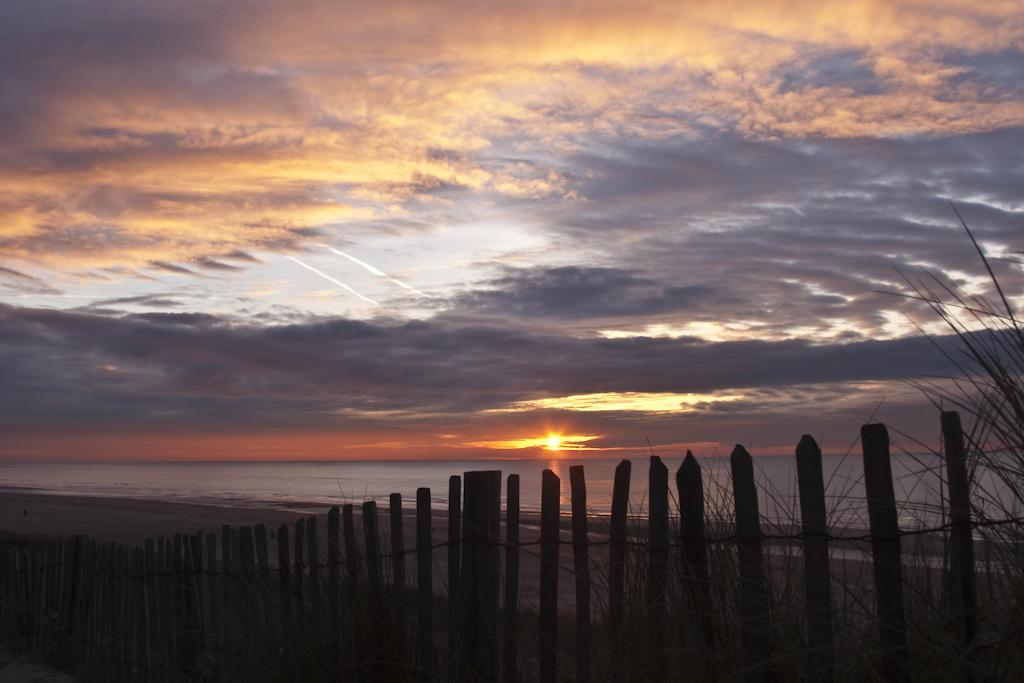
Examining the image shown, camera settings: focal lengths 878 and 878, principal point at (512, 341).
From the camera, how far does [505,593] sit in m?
4.38

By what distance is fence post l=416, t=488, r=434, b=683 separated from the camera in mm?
4539

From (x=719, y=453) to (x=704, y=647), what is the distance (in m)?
0.81

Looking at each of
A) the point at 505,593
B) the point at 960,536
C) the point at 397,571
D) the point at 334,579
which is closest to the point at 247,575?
the point at 334,579

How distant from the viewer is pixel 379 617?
465cm

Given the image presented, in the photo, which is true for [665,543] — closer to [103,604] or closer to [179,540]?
[179,540]

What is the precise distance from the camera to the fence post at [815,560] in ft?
9.69

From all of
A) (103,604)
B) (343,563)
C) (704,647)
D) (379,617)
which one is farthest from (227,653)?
(704,647)

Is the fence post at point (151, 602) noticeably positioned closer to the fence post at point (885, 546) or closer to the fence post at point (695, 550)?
the fence post at point (695, 550)

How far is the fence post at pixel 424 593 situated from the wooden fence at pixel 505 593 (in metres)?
0.01

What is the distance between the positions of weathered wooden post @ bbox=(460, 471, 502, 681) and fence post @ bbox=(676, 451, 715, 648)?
1.14 meters

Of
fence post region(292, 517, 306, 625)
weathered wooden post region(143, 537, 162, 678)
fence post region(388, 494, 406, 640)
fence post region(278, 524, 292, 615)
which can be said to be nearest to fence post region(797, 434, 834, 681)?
fence post region(388, 494, 406, 640)

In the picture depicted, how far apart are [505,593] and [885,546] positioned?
6.60 feet

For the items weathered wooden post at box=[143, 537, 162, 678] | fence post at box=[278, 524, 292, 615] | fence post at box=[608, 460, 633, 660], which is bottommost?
weathered wooden post at box=[143, 537, 162, 678]

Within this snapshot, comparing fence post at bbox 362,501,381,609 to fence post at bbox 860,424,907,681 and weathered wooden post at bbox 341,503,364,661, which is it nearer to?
weathered wooden post at bbox 341,503,364,661
